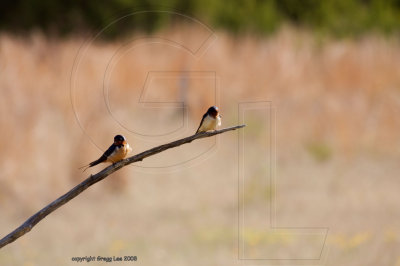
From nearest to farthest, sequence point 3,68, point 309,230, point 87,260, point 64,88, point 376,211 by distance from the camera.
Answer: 1. point 87,260
2. point 309,230
3. point 376,211
4. point 3,68
5. point 64,88

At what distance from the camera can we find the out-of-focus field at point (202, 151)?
21.3ft

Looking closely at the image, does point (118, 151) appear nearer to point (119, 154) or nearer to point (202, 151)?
point (119, 154)

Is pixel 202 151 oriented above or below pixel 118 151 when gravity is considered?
below

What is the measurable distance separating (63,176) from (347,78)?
547 cm

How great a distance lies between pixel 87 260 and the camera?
18.3 feet

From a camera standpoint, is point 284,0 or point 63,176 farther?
point 284,0

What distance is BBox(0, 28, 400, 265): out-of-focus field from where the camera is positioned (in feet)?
21.3

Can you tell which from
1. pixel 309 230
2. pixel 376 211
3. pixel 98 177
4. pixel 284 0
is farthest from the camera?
pixel 284 0

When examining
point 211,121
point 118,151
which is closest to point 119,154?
point 118,151

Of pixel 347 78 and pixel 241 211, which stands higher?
pixel 347 78

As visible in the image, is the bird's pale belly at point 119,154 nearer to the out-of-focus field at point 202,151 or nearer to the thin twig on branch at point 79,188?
the thin twig on branch at point 79,188

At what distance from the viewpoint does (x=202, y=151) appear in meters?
8.96

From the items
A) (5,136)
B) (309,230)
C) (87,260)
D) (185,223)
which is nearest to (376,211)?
(309,230)

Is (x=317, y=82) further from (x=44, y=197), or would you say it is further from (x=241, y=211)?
(x=44, y=197)
